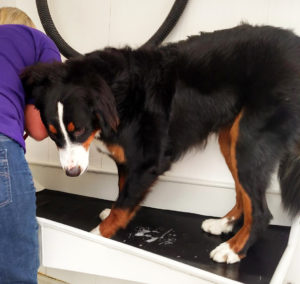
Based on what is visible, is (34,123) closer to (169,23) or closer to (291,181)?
(169,23)

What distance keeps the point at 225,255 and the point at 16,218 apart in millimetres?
825

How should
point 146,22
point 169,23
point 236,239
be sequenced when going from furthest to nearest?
point 146,22 < point 169,23 < point 236,239

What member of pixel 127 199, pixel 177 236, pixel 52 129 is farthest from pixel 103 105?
pixel 177 236

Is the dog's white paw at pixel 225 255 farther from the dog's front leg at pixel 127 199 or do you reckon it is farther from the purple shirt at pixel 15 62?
the purple shirt at pixel 15 62

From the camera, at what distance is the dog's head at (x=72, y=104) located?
1292 millimetres

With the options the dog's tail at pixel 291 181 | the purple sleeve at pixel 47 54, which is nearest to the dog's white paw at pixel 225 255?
the dog's tail at pixel 291 181

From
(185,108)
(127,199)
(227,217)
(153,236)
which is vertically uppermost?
(185,108)

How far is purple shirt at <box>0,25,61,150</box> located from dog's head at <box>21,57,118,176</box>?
0.07m

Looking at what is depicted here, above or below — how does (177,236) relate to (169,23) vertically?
below

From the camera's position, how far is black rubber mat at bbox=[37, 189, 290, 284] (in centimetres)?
135

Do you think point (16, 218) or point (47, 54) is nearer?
point (16, 218)

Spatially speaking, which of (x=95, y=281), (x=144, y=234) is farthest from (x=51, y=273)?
(x=144, y=234)

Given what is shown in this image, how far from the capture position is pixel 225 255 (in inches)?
54.1

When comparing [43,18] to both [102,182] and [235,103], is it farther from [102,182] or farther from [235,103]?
[235,103]
